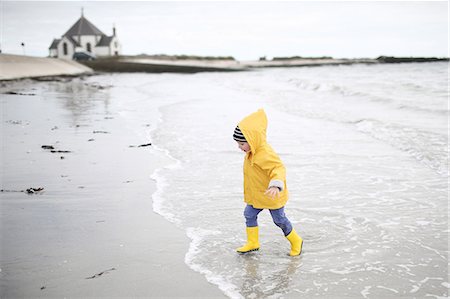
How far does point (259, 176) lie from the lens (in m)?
3.82

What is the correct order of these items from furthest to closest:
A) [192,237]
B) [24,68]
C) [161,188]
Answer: [24,68], [161,188], [192,237]

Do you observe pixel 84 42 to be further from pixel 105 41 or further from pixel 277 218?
pixel 277 218

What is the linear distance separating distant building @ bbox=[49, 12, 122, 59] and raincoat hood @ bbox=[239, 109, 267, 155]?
307ft

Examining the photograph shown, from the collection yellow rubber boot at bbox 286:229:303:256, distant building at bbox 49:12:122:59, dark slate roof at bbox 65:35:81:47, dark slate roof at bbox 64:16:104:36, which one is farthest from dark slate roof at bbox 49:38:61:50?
yellow rubber boot at bbox 286:229:303:256

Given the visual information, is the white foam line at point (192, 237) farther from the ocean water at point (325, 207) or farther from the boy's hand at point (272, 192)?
the boy's hand at point (272, 192)

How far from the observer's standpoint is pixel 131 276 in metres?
3.34

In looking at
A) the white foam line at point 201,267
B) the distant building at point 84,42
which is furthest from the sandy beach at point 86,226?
the distant building at point 84,42

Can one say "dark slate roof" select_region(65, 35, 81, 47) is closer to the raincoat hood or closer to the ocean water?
the ocean water

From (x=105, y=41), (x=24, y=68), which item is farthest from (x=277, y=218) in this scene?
(x=105, y=41)

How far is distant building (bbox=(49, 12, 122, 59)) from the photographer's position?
8950cm

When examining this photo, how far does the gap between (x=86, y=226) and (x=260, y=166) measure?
1.95m

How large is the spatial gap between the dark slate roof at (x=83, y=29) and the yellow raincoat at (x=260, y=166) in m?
96.5

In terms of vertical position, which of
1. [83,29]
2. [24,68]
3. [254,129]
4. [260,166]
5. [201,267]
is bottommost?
[201,267]

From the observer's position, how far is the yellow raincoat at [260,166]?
3.70m
